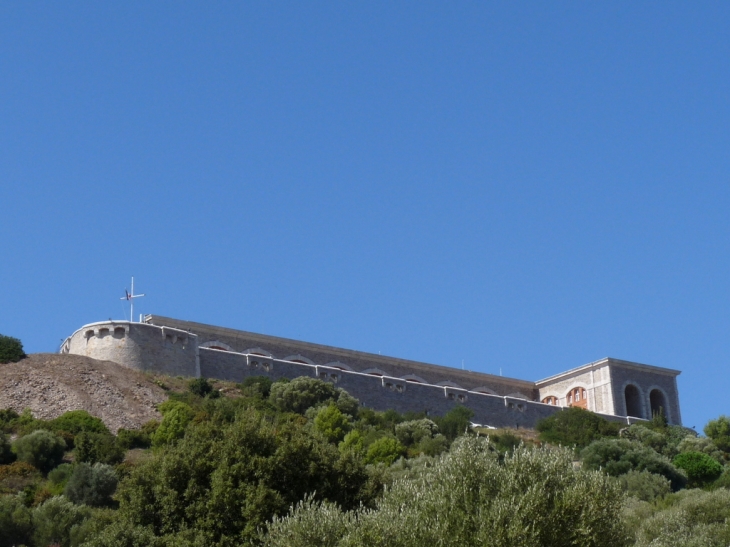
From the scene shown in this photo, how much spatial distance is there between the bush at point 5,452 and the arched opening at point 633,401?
3420cm

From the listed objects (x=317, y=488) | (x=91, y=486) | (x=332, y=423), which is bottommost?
(x=317, y=488)

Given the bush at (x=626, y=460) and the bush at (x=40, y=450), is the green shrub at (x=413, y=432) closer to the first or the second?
the bush at (x=626, y=460)

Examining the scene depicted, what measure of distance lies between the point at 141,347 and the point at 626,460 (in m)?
20.6

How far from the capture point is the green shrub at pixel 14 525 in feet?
86.3

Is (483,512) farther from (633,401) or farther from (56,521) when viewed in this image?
(633,401)

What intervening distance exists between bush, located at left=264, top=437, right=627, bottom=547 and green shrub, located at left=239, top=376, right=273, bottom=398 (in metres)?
25.5

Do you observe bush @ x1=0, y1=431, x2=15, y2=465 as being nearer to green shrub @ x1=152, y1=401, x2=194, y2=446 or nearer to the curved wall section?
green shrub @ x1=152, y1=401, x2=194, y2=446

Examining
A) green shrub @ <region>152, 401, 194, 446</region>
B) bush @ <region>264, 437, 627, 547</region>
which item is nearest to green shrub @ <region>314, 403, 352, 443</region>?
green shrub @ <region>152, 401, 194, 446</region>

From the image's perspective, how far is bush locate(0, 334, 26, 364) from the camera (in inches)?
1735

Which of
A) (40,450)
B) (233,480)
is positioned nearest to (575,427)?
(40,450)

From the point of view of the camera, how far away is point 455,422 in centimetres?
4512

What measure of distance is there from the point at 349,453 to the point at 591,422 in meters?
28.0

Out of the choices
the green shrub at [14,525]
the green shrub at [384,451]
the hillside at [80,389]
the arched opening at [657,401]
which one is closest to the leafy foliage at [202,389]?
the hillside at [80,389]

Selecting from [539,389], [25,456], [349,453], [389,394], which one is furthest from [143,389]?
[539,389]
